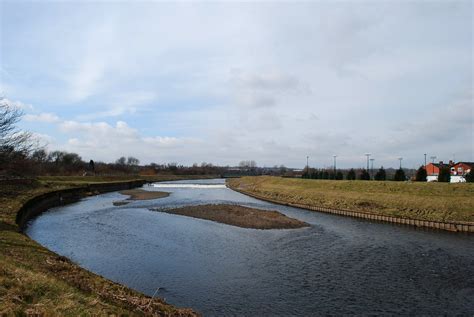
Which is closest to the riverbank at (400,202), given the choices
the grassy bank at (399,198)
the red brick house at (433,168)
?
the grassy bank at (399,198)

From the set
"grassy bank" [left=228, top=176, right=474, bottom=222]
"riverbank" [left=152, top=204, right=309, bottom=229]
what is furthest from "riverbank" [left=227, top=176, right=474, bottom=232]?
"riverbank" [left=152, top=204, right=309, bottom=229]

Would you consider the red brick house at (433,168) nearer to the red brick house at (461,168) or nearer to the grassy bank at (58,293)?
the red brick house at (461,168)

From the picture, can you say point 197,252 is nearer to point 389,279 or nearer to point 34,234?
point 389,279

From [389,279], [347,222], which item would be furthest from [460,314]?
[347,222]

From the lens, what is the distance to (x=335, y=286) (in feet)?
55.3

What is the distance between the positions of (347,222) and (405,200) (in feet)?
25.2

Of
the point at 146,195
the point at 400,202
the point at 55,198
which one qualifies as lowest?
the point at 146,195

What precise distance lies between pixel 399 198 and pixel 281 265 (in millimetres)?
26327

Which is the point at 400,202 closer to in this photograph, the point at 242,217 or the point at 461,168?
the point at 242,217

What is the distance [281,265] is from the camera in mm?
20359

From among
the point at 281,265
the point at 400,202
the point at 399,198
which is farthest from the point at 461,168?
the point at 281,265

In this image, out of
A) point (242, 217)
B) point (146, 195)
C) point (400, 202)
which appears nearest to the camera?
point (242, 217)

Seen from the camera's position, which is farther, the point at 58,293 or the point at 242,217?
the point at 242,217

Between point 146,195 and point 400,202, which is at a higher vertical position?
point 400,202
